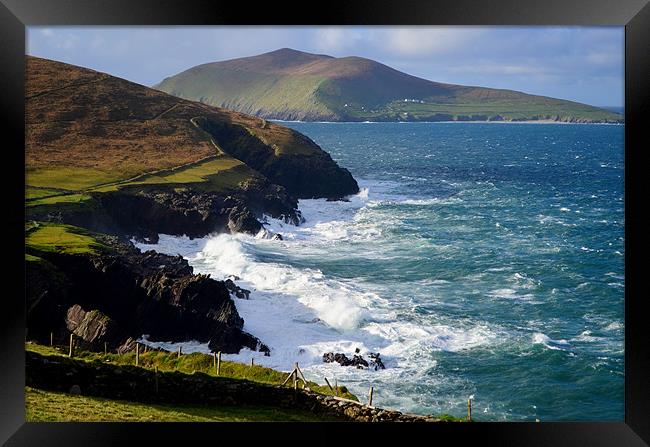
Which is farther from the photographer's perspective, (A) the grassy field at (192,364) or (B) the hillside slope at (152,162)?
(B) the hillside slope at (152,162)

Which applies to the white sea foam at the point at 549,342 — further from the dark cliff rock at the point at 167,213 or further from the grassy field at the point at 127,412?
the dark cliff rock at the point at 167,213

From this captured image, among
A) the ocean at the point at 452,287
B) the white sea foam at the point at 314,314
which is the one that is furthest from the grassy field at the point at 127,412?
the white sea foam at the point at 314,314

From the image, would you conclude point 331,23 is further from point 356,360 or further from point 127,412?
point 356,360

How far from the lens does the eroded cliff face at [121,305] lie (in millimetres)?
22841

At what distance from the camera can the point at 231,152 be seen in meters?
48.2

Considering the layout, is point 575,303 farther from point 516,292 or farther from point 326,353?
point 326,353

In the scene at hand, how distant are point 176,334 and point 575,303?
1345cm

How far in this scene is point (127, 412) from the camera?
48.3 ft

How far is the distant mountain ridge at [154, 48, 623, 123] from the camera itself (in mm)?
48656

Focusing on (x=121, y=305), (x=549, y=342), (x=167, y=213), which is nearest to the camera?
(x=549, y=342)

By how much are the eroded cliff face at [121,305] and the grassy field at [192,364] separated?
2764mm

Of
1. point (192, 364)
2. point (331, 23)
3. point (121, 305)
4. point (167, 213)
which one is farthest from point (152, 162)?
point (331, 23)

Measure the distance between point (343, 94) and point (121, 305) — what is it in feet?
102

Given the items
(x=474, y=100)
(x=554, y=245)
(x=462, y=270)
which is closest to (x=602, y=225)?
(x=554, y=245)
